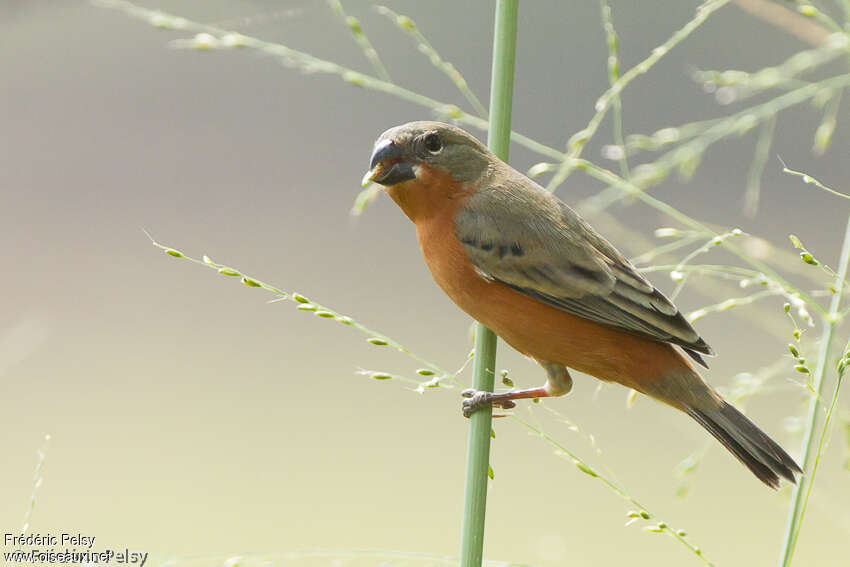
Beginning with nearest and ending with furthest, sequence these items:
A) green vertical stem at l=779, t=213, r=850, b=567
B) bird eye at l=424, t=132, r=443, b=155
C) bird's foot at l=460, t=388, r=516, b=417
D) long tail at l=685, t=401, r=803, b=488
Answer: green vertical stem at l=779, t=213, r=850, b=567, bird's foot at l=460, t=388, r=516, b=417, long tail at l=685, t=401, r=803, b=488, bird eye at l=424, t=132, r=443, b=155

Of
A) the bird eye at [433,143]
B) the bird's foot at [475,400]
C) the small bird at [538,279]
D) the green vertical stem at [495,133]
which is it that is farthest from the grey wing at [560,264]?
the green vertical stem at [495,133]

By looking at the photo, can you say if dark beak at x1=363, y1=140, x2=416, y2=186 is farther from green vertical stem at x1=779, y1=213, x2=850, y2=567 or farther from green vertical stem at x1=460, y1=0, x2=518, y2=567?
green vertical stem at x1=779, y1=213, x2=850, y2=567

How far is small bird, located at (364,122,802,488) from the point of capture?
2051 millimetres

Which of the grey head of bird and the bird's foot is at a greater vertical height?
the grey head of bird

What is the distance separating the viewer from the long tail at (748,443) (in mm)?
1922

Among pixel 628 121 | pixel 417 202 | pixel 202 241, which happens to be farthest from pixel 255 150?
pixel 417 202

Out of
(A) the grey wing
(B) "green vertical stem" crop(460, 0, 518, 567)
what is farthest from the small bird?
(B) "green vertical stem" crop(460, 0, 518, 567)

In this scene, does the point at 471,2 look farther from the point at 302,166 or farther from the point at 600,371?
the point at 600,371

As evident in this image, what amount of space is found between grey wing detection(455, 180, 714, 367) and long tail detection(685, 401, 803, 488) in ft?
0.44

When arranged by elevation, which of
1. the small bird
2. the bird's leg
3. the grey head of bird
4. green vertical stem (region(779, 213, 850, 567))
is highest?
the grey head of bird

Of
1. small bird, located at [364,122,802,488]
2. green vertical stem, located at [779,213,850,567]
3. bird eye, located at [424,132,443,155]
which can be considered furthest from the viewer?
bird eye, located at [424,132,443,155]

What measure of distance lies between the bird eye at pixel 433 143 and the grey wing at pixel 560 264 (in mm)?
131

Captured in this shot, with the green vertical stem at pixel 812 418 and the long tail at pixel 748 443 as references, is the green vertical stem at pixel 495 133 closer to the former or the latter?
the green vertical stem at pixel 812 418

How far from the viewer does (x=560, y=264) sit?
84.0 inches
